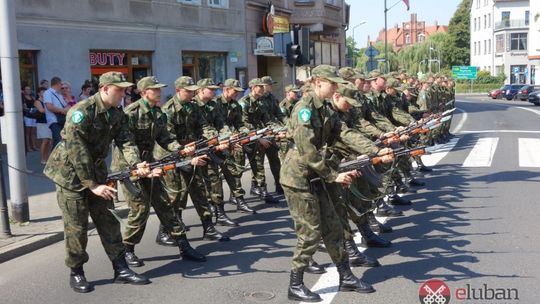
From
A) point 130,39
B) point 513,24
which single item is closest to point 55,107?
point 130,39

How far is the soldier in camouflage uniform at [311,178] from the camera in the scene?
5125mm

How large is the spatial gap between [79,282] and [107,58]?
41.3 ft

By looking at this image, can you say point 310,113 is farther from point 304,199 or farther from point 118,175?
point 118,175

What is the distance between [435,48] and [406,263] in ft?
328

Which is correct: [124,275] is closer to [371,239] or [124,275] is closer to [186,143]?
[186,143]

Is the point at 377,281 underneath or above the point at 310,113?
underneath

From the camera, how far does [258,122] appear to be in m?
10.3

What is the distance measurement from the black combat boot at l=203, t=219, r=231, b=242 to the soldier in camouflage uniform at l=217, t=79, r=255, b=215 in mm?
1586

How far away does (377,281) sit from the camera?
18.9 feet

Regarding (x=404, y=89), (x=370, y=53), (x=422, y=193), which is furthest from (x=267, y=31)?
(x=422, y=193)

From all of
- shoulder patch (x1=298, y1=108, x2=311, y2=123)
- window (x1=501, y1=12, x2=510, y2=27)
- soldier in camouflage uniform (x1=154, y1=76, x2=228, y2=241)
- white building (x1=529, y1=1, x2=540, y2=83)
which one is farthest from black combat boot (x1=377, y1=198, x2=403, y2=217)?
window (x1=501, y1=12, x2=510, y2=27)

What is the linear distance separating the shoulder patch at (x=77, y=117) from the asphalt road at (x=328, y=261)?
165cm

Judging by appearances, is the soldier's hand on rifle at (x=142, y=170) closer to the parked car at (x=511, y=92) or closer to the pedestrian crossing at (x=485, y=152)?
the pedestrian crossing at (x=485, y=152)

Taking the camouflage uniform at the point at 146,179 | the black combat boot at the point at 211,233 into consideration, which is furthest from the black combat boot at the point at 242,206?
the camouflage uniform at the point at 146,179
